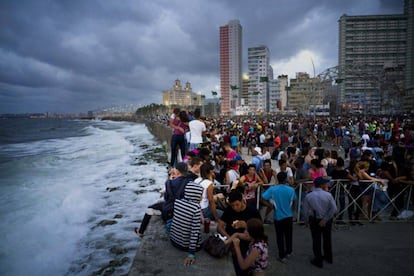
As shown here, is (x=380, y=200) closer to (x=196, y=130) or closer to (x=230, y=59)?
(x=196, y=130)

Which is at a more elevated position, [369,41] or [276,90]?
[369,41]

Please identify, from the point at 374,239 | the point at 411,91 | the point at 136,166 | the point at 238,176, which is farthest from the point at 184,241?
the point at 411,91

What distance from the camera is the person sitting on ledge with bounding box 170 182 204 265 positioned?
3.11 metres

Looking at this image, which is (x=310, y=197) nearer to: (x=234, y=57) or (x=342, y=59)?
(x=342, y=59)

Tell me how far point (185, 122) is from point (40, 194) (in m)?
9.84

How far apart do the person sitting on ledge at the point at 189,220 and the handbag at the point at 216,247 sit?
0.51ft

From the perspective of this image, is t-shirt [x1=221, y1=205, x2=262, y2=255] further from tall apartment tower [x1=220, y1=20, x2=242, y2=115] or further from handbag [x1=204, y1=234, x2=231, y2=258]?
tall apartment tower [x1=220, y1=20, x2=242, y2=115]

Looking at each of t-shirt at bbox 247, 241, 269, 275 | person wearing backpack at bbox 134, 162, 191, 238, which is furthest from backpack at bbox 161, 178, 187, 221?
t-shirt at bbox 247, 241, 269, 275

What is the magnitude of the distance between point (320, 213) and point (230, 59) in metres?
154

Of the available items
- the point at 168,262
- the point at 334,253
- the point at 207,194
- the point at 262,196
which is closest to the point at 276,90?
the point at 334,253

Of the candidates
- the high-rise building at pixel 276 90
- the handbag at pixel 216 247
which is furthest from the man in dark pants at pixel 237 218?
the high-rise building at pixel 276 90

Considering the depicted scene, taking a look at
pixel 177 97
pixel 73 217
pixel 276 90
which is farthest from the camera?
pixel 177 97

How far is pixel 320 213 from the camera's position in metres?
3.98

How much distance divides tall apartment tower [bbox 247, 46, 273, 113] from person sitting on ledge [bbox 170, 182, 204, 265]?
11854 centimetres
